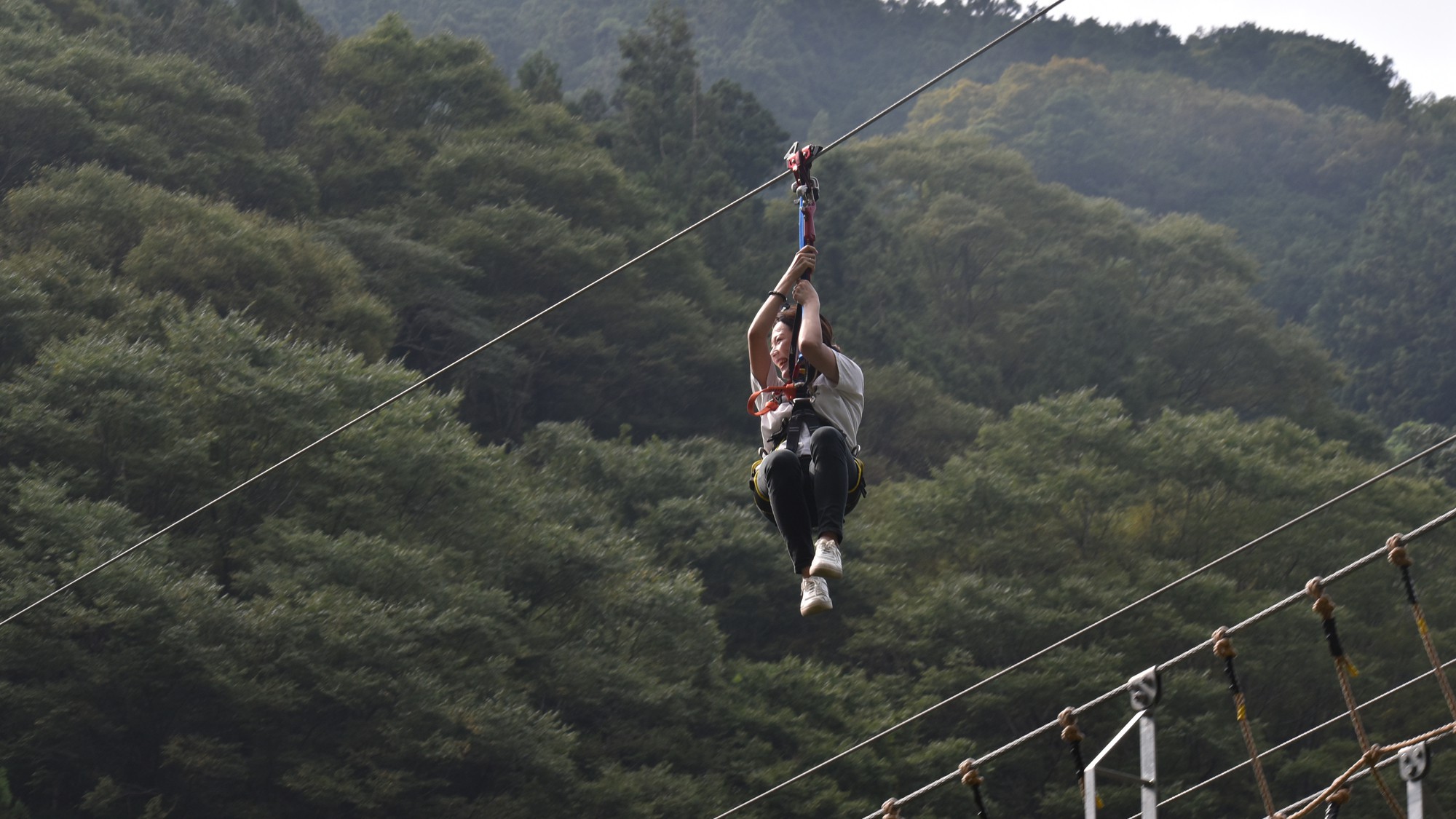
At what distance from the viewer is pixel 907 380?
30.8 metres

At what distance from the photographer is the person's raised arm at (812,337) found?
16.8 ft

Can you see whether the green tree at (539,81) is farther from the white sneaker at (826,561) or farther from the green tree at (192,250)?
the white sneaker at (826,561)

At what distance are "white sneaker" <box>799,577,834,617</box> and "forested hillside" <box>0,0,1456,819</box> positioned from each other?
13539 millimetres

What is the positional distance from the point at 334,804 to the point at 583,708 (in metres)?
3.29

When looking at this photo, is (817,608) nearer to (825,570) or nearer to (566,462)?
(825,570)

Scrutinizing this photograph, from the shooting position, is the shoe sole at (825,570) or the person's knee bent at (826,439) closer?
the shoe sole at (825,570)

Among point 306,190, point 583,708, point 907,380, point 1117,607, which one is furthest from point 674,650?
point 306,190

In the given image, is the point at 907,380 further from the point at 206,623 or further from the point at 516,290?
the point at 206,623

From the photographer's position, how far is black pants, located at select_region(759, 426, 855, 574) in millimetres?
5180

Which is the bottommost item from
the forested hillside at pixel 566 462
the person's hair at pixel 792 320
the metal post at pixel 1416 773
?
the metal post at pixel 1416 773

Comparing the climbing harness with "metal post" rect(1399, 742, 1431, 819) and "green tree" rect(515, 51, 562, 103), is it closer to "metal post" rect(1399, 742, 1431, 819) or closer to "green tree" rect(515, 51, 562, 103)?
"metal post" rect(1399, 742, 1431, 819)

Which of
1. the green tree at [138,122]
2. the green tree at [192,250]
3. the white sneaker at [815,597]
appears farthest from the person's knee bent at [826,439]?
the green tree at [138,122]

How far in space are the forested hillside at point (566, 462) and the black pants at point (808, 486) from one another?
13511 mm

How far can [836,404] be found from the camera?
5.33 m
